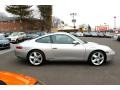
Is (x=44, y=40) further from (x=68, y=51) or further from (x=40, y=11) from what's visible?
(x=40, y=11)

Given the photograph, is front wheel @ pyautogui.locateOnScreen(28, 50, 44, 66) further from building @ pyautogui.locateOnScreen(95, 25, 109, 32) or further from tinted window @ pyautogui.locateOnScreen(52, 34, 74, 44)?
building @ pyautogui.locateOnScreen(95, 25, 109, 32)

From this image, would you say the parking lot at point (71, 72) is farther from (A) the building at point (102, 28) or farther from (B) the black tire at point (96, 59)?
(A) the building at point (102, 28)

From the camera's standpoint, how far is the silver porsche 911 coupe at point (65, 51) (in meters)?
11.1

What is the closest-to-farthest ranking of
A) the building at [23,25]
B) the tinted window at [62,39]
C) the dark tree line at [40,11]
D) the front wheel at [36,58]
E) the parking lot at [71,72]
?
the parking lot at [71,72]
the front wheel at [36,58]
the tinted window at [62,39]
the dark tree line at [40,11]
the building at [23,25]

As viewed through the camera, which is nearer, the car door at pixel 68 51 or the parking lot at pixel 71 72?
the parking lot at pixel 71 72

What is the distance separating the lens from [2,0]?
16.6 feet

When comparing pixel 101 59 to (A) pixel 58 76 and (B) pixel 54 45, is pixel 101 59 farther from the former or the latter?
(A) pixel 58 76

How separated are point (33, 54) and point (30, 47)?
304mm

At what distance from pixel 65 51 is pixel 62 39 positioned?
0.57 metres

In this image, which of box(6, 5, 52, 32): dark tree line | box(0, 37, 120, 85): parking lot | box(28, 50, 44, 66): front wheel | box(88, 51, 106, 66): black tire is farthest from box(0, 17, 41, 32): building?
box(88, 51, 106, 66): black tire

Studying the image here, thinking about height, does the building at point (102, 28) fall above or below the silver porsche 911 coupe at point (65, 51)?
below

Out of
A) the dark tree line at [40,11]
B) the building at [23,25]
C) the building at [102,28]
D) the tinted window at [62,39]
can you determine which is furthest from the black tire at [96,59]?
the building at [102,28]
